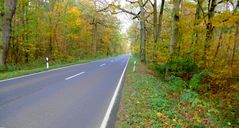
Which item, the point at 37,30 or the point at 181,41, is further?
the point at 37,30

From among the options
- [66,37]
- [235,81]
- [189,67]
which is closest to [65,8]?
[66,37]

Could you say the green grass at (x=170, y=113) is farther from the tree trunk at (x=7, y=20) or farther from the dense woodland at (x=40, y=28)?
the dense woodland at (x=40, y=28)

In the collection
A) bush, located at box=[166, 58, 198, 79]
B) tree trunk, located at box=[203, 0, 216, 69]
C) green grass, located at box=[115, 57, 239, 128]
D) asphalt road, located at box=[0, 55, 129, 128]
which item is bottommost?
green grass, located at box=[115, 57, 239, 128]

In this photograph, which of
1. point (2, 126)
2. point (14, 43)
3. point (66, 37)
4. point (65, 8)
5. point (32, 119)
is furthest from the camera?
point (66, 37)

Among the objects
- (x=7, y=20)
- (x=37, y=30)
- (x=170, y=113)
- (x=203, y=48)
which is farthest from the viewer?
(x=37, y=30)

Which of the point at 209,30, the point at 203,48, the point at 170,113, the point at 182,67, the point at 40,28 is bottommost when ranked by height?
the point at 170,113

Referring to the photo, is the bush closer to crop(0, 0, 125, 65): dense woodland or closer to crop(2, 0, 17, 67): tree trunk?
crop(0, 0, 125, 65): dense woodland

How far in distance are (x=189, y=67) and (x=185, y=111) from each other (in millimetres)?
8235

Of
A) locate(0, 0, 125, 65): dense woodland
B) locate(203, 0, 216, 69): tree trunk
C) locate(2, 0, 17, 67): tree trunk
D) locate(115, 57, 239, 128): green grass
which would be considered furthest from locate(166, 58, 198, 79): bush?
locate(2, 0, 17, 67): tree trunk

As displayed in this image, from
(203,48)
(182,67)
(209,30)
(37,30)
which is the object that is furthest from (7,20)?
(209,30)

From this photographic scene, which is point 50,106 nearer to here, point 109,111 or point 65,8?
point 109,111

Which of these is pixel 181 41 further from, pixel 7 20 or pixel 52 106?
pixel 7 20

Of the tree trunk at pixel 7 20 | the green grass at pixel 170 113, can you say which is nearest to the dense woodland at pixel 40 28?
the tree trunk at pixel 7 20

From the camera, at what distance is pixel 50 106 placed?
24.5 feet
